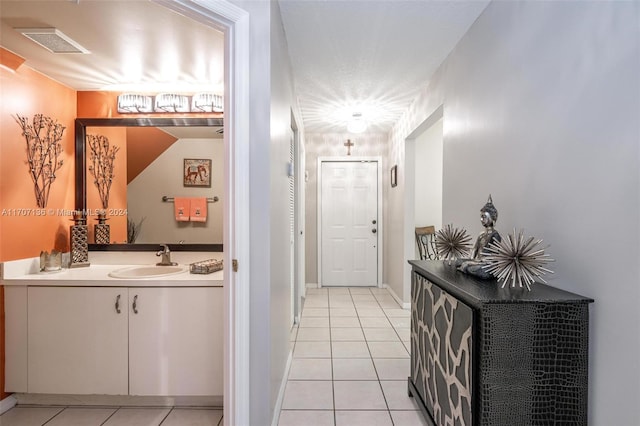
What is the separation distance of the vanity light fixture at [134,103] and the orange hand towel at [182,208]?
750 mm

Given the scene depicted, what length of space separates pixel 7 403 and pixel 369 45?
3414mm

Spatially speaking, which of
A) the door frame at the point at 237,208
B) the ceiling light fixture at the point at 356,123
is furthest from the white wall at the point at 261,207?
the ceiling light fixture at the point at 356,123

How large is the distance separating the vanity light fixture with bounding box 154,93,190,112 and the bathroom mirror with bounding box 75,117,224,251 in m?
0.08

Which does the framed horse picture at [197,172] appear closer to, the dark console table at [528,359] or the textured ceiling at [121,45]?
the textured ceiling at [121,45]

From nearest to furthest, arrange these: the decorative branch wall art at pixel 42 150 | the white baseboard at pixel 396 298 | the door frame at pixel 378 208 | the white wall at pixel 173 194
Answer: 1. the decorative branch wall art at pixel 42 150
2. the white wall at pixel 173 194
3. the white baseboard at pixel 396 298
4. the door frame at pixel 378 208

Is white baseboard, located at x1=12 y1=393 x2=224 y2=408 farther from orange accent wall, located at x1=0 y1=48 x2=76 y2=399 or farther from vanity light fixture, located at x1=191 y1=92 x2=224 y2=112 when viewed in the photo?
vanity light fixture, located at x1=191 y1=92 x2=224 y2=112

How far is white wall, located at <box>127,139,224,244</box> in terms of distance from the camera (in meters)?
2.58

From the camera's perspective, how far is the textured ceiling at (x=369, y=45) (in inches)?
79.6

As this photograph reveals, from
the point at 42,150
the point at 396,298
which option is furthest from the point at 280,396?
the point at 396,298

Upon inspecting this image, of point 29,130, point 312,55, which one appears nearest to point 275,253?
point 312,55

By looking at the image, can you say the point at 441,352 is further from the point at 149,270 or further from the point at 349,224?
the point at 349,224

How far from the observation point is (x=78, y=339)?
2.02 metres

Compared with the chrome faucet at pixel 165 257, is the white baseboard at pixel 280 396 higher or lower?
lower

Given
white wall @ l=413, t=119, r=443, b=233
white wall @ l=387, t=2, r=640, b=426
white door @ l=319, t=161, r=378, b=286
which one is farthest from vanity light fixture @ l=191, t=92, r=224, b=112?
white wall @ l=413, t=119, r=443, b=233
